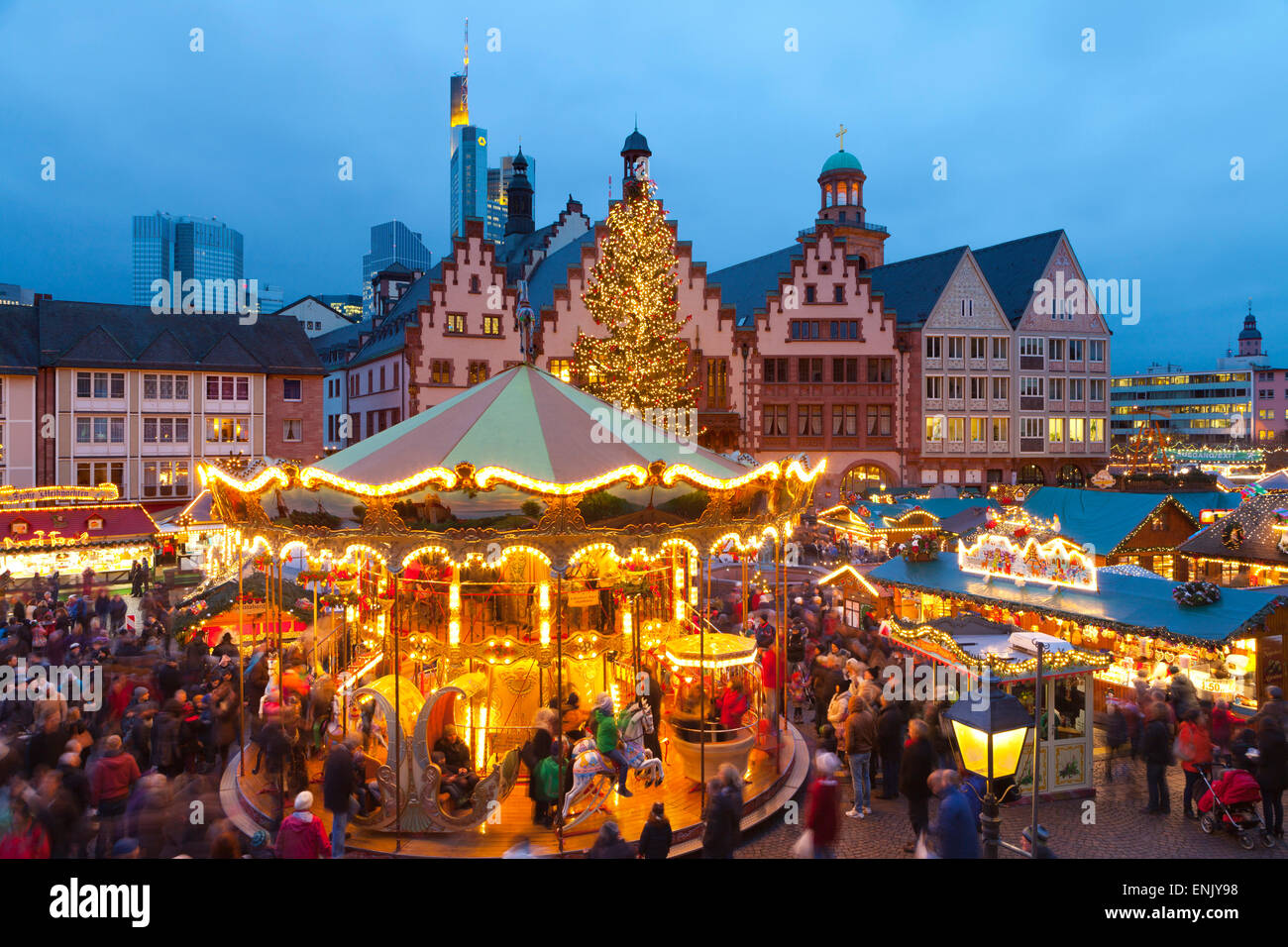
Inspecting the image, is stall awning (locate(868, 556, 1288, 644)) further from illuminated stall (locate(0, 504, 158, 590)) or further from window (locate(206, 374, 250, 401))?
window (locate(206, 374, 250, 401))

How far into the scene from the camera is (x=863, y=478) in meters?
44.6

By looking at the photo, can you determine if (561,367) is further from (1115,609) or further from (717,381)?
(1115,609)

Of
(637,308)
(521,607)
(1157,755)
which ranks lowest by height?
(1157,755)

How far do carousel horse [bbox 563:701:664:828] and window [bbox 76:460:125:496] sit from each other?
116ft

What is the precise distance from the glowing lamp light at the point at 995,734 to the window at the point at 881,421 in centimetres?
3791

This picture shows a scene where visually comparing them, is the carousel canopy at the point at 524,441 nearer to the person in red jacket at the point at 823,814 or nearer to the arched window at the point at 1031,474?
the person in red jacket at the point at 823,814

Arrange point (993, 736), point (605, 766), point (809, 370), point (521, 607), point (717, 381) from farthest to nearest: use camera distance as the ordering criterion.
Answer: point (809, 370) < point (717, 381) < point (521, 607) < point (605, 766) < point (993, 736)

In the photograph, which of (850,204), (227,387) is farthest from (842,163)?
(227,387)

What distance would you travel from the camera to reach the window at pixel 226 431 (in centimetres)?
3981

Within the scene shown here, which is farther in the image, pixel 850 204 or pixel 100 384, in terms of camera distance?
pixel 850 204

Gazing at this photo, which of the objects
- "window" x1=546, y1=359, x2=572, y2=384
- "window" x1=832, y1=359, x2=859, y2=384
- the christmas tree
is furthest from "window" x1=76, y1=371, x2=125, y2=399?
"window" x1=832, y1=359, x2=859, y2=384

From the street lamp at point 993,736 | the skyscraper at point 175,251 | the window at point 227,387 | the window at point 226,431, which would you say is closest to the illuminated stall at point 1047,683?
the street lamp at point 993,736

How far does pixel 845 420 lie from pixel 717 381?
7339 mm
